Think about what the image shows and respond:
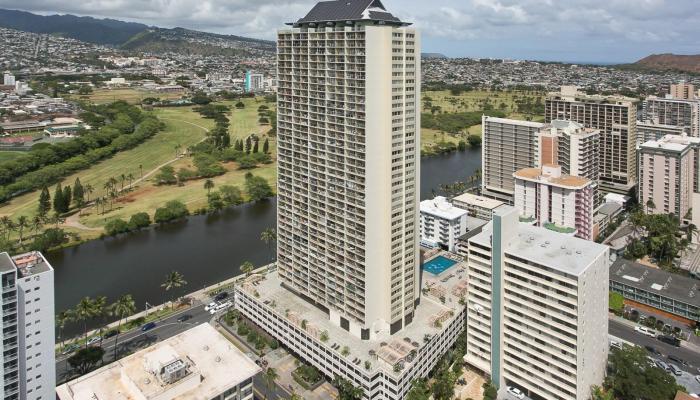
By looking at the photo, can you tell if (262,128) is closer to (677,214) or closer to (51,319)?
(677,214)

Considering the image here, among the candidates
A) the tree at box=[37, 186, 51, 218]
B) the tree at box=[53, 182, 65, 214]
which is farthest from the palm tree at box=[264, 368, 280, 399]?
the tree at box=[37, 186, 51, 218]

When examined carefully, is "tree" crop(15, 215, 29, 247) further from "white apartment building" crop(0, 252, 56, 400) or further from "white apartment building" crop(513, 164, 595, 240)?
"white apartment building" crop(513, 164, 595, 240)

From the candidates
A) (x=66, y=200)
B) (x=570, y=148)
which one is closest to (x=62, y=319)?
(x=66, y=200)

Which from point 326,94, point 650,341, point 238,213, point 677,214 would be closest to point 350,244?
point 326,94

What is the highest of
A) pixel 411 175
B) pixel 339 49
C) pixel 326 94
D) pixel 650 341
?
pixel 339 49

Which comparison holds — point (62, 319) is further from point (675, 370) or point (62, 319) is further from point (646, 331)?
point (646, 331)

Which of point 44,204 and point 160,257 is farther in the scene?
point 44,204
